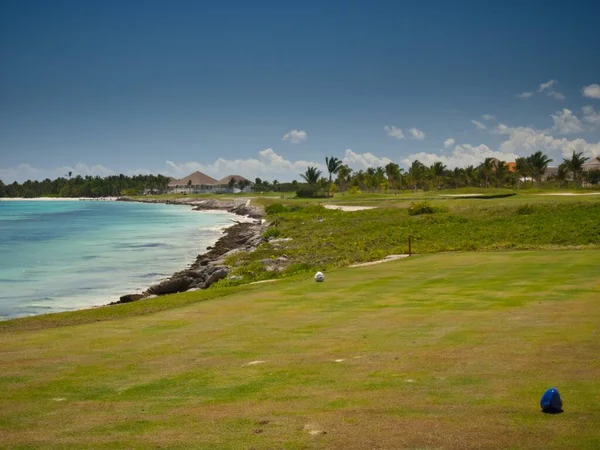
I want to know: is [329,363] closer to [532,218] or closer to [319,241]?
[319,241]

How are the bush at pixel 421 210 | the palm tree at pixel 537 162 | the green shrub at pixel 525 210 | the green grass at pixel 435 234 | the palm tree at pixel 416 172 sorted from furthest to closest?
1. the palm tree at pixel 416 172
2. the palm tree at pixel 537 162
3. the bush at pixel 421 210
4. the green shrub at pixel 525 210
5. the green grass at pixel 435 234

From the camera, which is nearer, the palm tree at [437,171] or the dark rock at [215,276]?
the dark rock at [215,276]

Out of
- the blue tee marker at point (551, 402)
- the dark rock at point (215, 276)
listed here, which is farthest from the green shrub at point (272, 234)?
the blue tee marker at point (551, 402)

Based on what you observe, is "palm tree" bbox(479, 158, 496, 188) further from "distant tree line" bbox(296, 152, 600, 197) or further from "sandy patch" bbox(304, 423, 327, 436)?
"sandy patch" bbox(304, 423, 327, 436)

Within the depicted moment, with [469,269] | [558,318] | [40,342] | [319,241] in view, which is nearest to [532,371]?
[558,318]

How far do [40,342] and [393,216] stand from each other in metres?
57.3

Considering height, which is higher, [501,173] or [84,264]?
[501,173]

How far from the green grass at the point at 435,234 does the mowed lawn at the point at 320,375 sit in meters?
18.5

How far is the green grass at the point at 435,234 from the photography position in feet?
140

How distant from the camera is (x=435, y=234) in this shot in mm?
53031

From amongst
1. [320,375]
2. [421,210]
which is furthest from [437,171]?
[320,375]

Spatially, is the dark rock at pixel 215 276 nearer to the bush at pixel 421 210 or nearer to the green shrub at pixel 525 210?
the green shrub at pixel 525 210

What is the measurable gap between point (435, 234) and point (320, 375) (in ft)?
140

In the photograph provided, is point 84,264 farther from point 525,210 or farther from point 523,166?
point 523,166
